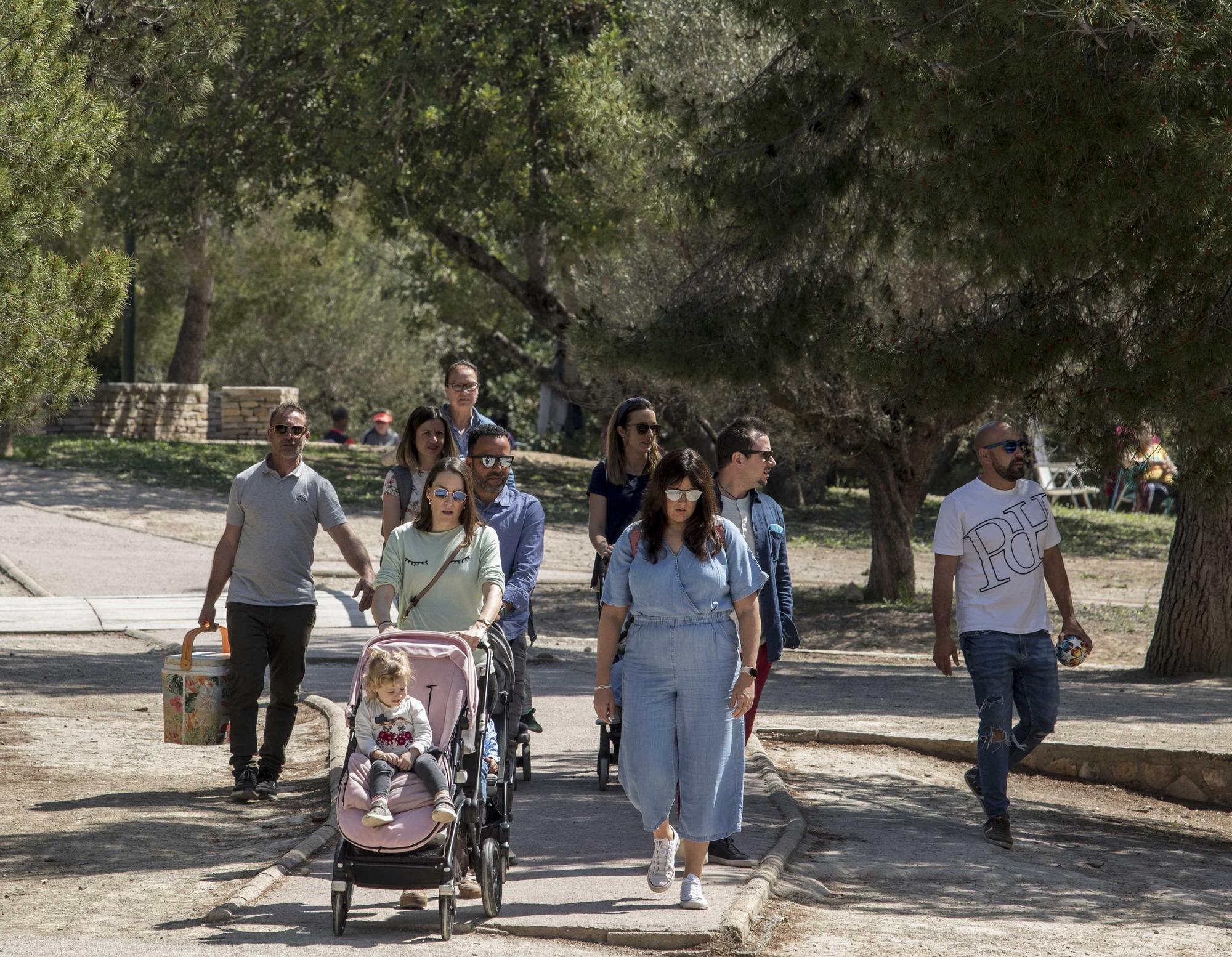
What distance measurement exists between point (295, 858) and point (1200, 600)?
900 centimetres

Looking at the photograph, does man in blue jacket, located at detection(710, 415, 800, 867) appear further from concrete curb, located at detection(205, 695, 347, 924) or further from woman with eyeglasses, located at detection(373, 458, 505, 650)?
concrete curb, located at detection(205, 695, 347, 924)

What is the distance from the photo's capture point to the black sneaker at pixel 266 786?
24.5ft

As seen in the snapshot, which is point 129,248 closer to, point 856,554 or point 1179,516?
point 856,554

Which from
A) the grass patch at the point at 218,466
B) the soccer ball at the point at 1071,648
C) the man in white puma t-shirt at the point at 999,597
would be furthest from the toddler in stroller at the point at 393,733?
the grass patch at the point at 218,466

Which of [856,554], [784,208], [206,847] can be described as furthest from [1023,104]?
[856,554]

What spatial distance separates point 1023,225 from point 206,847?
478 cm

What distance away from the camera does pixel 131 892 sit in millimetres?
5781

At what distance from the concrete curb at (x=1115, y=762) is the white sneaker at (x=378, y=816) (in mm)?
4689

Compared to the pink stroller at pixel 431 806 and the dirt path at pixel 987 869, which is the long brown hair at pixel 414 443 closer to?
the pink stroller at pixel 431 806

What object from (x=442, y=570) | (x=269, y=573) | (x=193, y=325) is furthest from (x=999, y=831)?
(x=193, y=325)

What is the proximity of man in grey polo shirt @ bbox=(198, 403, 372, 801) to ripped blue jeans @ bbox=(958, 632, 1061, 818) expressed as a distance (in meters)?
2.98

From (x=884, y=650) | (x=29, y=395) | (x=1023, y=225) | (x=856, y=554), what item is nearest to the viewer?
(x=1023, y=225)

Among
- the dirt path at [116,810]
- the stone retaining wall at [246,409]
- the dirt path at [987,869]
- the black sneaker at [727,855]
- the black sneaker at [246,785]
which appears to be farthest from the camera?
the stone retaining wall at [246,409]

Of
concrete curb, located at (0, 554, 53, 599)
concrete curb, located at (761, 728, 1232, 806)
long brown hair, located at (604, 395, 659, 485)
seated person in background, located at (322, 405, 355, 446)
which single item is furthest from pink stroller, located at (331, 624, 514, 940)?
seated person in background, located at (322, 405, 355, 446)
